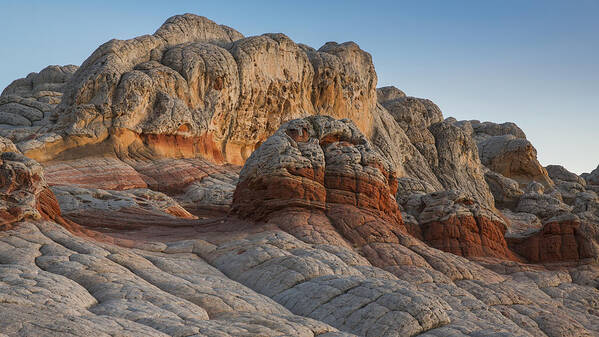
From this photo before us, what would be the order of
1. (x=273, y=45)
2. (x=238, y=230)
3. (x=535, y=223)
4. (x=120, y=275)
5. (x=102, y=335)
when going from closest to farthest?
1. (x=102, y=335)
2. (x=120, y=275)
3. (x=238, y=230)
4. (x=535, y=223)
5. (x=273, y=45)

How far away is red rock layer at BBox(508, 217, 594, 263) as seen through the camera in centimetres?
2798

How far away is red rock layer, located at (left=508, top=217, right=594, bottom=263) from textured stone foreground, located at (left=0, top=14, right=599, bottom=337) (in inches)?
3.1

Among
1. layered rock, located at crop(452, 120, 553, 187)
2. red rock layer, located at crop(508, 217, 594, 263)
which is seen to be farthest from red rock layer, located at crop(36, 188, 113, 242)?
layered rock, located at crop(452, 120, 553, 187)

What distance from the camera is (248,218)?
22312 millimetres

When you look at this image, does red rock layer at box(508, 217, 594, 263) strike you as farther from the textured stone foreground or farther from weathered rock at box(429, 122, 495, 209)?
weathered rock at box(429, 122, 495, 209)

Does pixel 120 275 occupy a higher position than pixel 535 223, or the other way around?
pixel 535 223

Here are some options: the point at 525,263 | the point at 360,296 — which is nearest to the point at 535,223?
the point at 525,263

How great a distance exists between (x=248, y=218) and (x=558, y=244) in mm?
15820

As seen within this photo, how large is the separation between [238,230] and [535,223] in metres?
29.6

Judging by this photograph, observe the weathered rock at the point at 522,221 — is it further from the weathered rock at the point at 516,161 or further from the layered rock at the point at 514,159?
the weathered rock at the point at 516,161

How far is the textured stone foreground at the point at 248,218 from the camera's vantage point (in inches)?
504

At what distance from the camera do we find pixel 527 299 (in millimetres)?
19578

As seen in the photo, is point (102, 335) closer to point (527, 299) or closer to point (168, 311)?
point (168, 311)

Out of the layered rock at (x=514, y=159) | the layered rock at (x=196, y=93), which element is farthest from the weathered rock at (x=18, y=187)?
the layered rock at (x=514, y=159)
